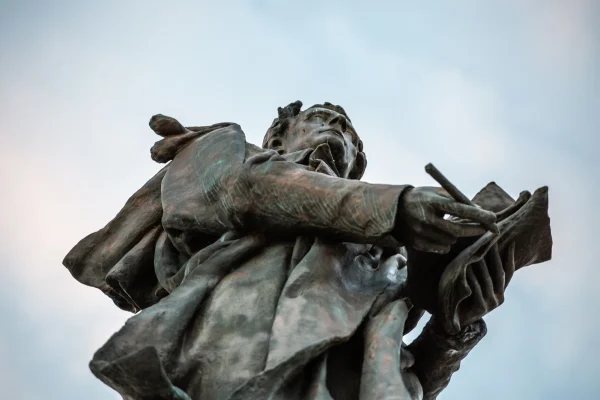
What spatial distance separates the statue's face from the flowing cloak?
1.69 ft

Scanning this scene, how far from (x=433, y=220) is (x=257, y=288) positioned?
1159mm

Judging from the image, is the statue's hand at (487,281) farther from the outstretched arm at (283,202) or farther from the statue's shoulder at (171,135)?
the statue's shoulder at (171,135)

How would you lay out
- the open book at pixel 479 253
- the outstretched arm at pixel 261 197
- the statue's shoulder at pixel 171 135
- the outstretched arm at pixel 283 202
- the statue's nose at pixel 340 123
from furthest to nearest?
the statue's nose at pixel 340 123 → the statue's shoulder at pixel 171 135 → the open book at pixel 479 253 → the outstretched arm at pixel 261 197 → the outstretched arm at pixel 283 202

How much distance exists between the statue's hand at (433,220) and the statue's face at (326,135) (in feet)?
6.61

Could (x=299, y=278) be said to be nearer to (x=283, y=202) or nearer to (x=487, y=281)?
(x=283, y=202)

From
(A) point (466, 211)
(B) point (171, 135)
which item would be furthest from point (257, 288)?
(B) point (171, 135)

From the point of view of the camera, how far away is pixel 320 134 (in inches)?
361

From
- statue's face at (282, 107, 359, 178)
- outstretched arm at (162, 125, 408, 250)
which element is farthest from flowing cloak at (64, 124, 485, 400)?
statue's face at (282, 107, 359, 178)

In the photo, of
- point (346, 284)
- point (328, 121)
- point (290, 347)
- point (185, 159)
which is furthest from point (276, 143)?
point (290, 347)

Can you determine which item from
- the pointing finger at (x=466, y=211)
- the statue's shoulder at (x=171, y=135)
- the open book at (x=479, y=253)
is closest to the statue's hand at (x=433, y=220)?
the pointing finger at (x=466, y=211)

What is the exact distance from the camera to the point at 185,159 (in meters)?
8.53

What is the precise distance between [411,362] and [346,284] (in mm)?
621

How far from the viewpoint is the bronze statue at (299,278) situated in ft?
22.6

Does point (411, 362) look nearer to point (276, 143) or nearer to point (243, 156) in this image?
point (243, 156)
